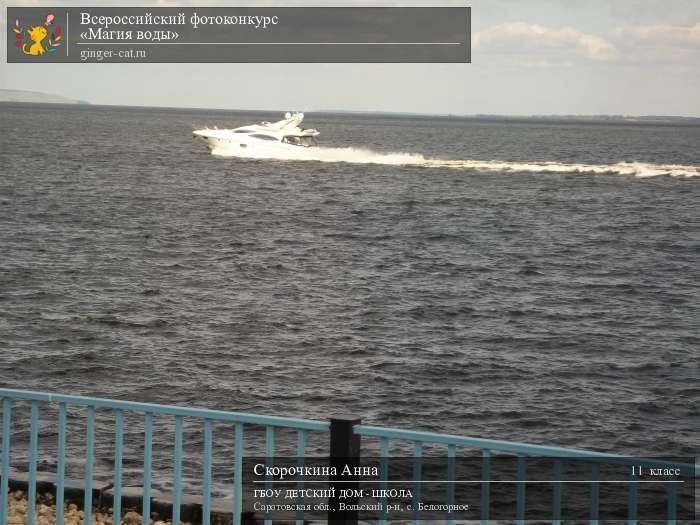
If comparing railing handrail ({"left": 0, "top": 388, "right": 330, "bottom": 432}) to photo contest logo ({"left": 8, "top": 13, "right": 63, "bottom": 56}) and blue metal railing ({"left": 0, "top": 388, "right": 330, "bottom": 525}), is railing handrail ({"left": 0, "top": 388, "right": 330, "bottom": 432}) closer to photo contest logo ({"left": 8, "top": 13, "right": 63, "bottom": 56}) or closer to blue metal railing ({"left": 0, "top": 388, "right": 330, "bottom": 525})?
blue metal railing ({"left": 0, "top": 388, "right": 330, "bottom": 525})

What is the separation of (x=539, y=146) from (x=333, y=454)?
18558cm

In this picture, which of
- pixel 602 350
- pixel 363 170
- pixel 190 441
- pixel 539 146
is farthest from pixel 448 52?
pixel 190 441

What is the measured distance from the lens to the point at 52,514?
8484 mm

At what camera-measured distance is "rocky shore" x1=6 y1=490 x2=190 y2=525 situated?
325 inches

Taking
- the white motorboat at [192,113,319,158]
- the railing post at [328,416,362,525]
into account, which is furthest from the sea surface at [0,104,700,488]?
the white motorboat at [192,113,319,158]

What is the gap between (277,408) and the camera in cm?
2203

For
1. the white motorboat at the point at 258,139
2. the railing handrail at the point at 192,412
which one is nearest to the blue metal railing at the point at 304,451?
the railing handrail at the point at 192,412

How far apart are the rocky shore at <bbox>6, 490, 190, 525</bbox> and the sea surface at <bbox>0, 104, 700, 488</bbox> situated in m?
7.78

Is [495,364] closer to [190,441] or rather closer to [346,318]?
[346,318]

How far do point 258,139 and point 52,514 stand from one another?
87.4 m

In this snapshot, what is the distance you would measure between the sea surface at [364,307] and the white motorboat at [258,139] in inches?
567

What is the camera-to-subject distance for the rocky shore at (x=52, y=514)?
827cm

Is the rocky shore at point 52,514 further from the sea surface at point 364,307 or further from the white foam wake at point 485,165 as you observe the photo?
the white foam wake at point 485,165
